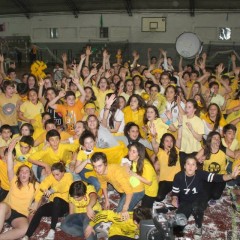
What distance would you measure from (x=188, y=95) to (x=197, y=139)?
301 centimetres

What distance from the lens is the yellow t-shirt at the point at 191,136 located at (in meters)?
5.73

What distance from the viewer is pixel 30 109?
6820 mm

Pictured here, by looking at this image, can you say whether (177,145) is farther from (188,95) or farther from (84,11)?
(84,11)

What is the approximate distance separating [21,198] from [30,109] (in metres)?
2.62

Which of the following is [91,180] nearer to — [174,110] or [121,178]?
[121,178]

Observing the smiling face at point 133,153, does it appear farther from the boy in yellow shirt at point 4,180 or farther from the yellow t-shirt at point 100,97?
the yellow t-shirt at point 100,97

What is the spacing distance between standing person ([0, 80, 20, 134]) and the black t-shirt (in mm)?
4083

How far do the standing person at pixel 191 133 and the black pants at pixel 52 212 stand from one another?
226 cm

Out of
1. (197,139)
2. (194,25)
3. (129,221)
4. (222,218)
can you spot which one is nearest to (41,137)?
(129,221)

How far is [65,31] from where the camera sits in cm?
2344

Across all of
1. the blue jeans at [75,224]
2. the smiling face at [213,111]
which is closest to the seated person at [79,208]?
the blue jeans at [75,224]

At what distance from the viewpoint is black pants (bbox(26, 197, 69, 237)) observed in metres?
4.42

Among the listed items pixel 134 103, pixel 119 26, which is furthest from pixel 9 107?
pixel 119 26

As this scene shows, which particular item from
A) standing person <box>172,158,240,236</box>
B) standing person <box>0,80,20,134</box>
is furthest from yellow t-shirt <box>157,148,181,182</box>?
standing person <box>0,80,20,134</box>
